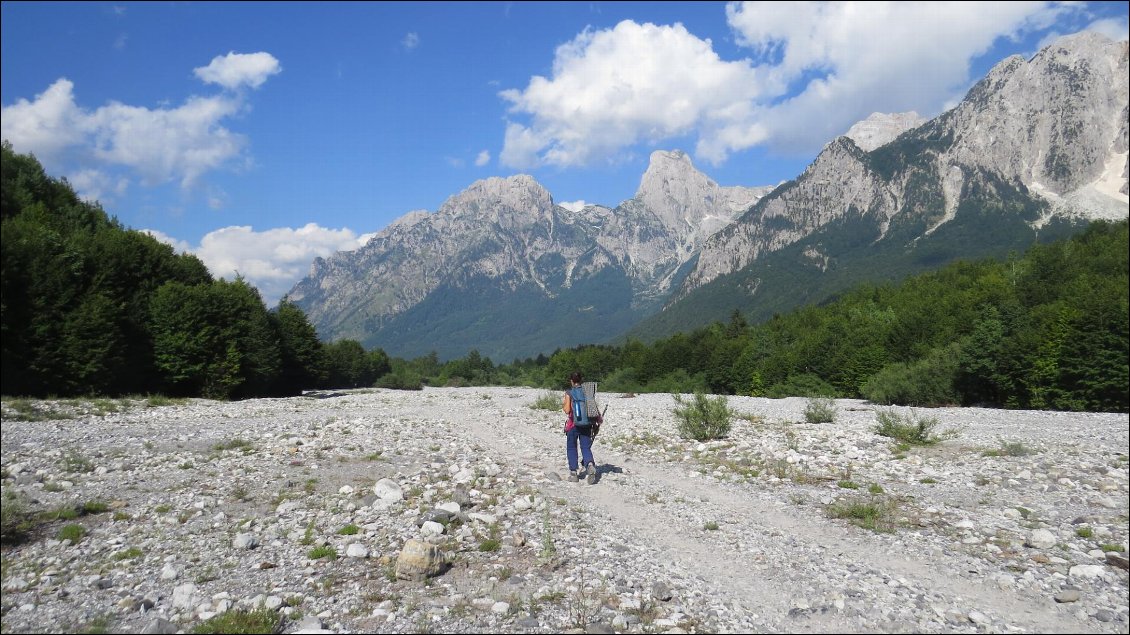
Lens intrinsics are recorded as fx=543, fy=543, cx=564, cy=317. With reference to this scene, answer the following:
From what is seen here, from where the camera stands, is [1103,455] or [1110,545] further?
[1103,455]

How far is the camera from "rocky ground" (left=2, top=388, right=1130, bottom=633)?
682 cm

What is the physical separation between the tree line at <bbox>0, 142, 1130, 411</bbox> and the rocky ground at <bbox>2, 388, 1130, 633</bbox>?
1791 centimetres

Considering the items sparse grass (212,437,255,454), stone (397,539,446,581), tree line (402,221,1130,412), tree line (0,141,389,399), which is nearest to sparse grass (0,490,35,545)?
sparse grass (212,437,255,454)

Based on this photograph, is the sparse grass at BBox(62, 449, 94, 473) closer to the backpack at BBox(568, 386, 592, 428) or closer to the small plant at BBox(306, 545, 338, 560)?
the small plant at BBox(306, 545, 338, 560)

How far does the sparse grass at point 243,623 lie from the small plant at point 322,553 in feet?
6.22

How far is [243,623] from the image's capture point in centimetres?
625

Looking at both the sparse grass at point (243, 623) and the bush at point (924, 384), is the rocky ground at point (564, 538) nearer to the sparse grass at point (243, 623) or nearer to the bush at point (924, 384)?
the sparse grass at point (243, 623)

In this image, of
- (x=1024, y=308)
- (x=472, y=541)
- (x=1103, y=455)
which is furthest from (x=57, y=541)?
(x=1024, y=308)

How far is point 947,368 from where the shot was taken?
40.2 m

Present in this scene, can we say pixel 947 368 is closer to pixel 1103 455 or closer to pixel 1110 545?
pixel 1103 455

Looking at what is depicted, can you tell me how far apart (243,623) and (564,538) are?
5.04 meters

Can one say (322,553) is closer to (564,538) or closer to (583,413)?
(564,538)

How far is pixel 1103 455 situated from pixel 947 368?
28469 mm

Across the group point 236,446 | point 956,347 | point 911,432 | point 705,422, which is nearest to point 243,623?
point 236,446
